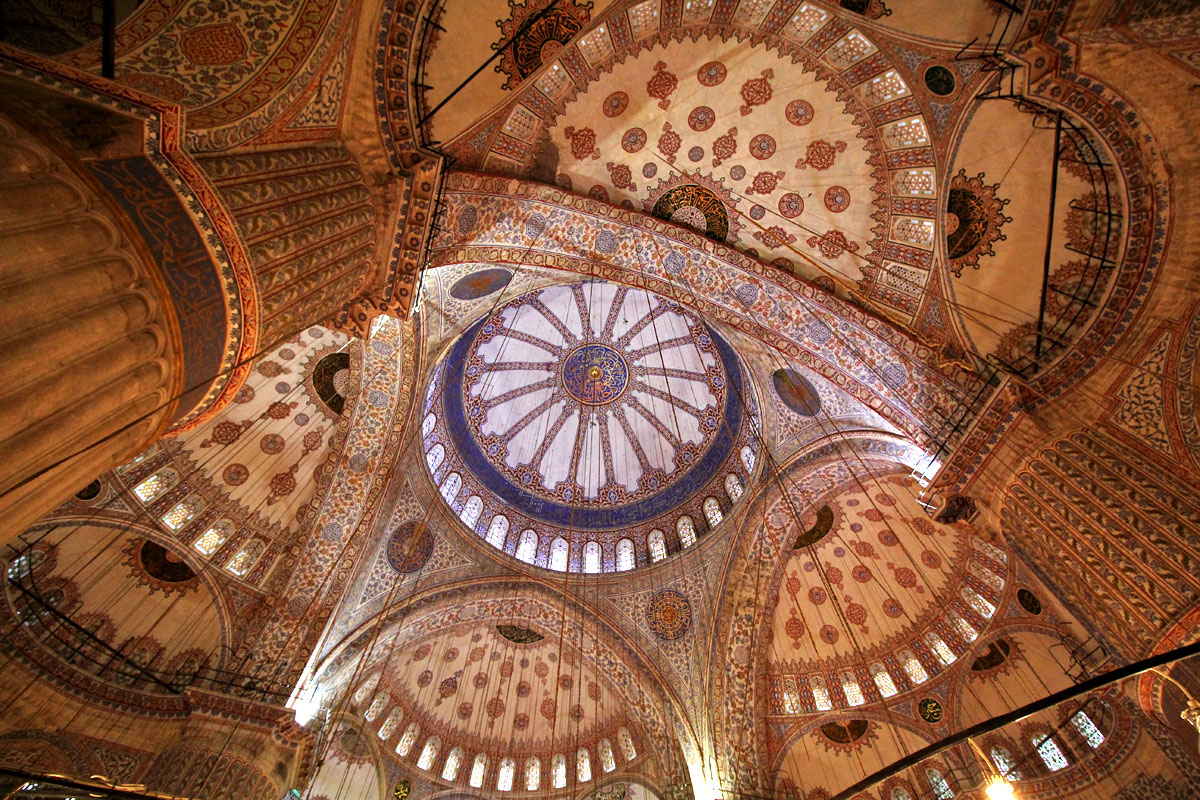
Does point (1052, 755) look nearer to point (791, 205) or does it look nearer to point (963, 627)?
point (963, 627)

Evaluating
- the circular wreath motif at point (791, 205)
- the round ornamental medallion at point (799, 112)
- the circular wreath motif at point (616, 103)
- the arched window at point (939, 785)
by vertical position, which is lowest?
the arched window at point (939, 785)

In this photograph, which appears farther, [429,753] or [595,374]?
[595,374]

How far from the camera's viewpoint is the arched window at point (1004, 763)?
29.9 ft

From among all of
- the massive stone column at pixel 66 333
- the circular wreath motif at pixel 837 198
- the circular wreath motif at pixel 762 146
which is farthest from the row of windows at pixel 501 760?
the circular wreath motif at pixel 762 146

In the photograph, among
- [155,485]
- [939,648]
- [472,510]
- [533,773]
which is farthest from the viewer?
[533,773]

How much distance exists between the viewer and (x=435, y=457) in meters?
12.0

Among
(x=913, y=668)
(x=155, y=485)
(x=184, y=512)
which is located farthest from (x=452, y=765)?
(x=913, y=668)

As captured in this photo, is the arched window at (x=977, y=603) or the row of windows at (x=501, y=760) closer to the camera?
the arched window at (x=977, y=603)

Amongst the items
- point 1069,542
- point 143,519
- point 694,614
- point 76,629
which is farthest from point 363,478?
point 1069,542

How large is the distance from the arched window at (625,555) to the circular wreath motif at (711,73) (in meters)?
10.0

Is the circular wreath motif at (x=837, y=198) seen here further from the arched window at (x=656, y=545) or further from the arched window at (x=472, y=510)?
the arched window at (x=472, y=510)

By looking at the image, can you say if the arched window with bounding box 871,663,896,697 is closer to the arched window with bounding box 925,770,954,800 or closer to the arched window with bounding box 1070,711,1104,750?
the arched window with bounding box 925,770,954,800

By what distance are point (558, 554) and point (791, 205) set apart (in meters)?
9.36

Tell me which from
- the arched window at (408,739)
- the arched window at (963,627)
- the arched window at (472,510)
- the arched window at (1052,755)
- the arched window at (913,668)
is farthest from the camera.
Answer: the arched window at (408,739)
